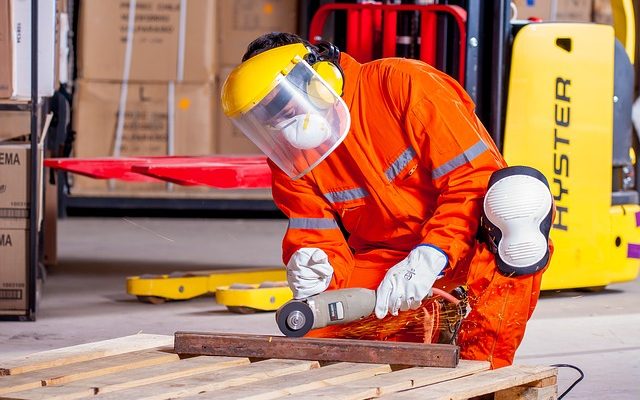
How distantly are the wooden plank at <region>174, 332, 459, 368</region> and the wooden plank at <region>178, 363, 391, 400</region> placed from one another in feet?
0.12

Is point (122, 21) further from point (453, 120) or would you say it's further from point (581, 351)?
point (453, 120)

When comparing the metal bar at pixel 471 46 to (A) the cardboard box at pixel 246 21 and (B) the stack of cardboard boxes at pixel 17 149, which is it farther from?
(A) the cardboard box at pixel 246 21

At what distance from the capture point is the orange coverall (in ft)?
11.5

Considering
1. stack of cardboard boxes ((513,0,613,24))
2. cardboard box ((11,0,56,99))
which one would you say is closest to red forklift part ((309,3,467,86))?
cardboard box ((11,0,56,99))

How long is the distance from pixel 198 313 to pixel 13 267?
→ 2.89ft

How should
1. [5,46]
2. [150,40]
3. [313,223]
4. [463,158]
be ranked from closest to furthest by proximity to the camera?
1. [463,158]
2. [313,223]
3. [5,46]
4. [150,40]

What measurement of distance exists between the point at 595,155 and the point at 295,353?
3.29 metres

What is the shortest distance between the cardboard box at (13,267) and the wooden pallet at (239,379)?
7.24ft

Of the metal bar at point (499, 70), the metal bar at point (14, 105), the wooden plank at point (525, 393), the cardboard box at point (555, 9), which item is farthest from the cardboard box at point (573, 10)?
the wooden plank at point (525, 393)

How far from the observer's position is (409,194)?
3.73 metres

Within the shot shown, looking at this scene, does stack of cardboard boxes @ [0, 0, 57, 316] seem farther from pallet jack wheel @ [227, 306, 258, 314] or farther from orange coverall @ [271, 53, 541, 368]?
orange coverall @ [271, 53, 541, 368]

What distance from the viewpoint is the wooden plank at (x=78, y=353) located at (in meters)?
3.14

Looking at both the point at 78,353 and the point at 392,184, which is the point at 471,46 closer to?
the point at 392,184

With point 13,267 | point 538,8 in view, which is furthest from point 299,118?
point 538,8
